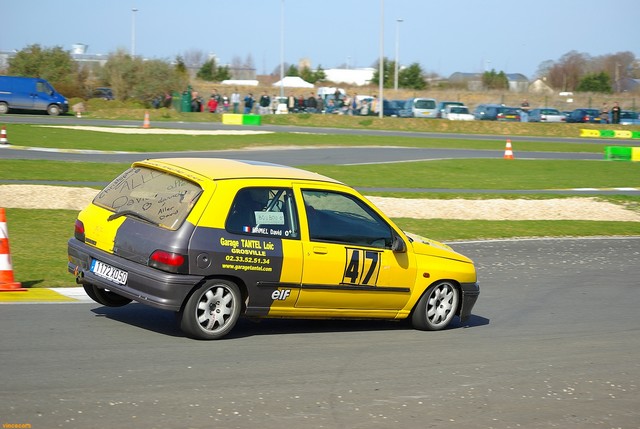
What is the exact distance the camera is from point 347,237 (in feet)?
27.5

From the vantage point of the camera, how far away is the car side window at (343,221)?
27.0 feet

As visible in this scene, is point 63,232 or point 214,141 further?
point 214,141

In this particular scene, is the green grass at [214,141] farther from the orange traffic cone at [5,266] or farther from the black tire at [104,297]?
the black tire at [104,297]

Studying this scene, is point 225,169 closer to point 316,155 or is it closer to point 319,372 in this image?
point 319,372

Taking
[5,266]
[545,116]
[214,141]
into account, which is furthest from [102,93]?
[5,266]

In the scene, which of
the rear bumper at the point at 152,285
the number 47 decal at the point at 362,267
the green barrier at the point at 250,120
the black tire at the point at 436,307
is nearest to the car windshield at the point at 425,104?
the green barrier at the point at 250,120

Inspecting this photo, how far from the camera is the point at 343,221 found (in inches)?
333

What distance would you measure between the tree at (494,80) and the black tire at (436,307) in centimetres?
10657

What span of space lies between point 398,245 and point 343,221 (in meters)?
0.58

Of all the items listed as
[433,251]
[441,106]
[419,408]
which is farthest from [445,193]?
[441,106]

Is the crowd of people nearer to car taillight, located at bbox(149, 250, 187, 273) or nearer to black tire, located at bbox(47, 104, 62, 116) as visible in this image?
black tire, located at bbox(47, 104, 62, 116)

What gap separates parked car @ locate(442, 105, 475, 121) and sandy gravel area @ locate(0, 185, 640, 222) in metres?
37.3

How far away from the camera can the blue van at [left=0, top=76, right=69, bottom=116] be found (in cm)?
4844

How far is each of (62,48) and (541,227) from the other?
54231 millimetres
